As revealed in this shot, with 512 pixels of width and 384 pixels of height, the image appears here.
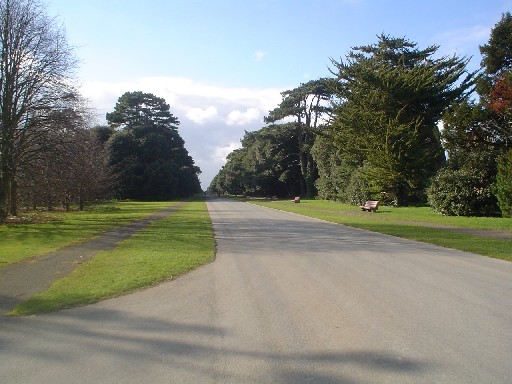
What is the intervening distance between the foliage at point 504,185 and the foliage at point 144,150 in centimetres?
4768

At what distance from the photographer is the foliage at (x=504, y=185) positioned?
80.6ft

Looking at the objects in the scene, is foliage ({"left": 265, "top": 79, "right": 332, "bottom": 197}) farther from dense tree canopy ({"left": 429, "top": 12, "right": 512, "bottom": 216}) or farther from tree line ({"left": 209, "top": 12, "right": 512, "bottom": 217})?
dense tree canopy ({"left": 429, "top": 12, "right": 512, "bottom": 216})

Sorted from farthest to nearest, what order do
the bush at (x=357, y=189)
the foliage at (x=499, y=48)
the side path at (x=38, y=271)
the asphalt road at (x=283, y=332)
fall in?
the bush at (x=357, y=189) < the foliage at (x=499, y=48) < the side path at (x=38, y=271) < the asphalt road at (x=283, y=332)

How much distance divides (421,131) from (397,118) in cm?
332

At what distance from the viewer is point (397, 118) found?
36.8 meters

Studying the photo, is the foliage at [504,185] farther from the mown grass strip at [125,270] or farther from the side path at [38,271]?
the side path at [38,271]

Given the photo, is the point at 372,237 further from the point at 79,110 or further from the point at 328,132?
the point at 328,132

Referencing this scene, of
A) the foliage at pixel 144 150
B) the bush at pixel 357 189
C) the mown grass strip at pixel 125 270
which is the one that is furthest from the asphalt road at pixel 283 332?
the foliage at pixel 144 150

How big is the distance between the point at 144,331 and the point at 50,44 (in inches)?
859

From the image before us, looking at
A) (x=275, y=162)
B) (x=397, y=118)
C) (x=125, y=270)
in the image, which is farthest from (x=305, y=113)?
(x=125, y=270)

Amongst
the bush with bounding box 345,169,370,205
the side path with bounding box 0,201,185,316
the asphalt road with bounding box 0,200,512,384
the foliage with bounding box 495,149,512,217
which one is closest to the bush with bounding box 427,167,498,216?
the foliage with bounding box 495,149,512,217

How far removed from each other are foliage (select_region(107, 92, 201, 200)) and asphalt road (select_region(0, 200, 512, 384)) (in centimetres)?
5609

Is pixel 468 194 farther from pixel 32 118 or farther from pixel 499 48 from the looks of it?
pixel 32 118

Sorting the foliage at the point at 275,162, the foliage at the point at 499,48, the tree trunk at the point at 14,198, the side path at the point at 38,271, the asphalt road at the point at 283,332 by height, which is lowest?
the asphalt road at the point at 283,332
